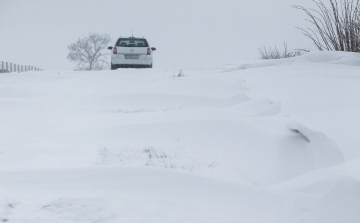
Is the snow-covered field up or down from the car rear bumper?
down

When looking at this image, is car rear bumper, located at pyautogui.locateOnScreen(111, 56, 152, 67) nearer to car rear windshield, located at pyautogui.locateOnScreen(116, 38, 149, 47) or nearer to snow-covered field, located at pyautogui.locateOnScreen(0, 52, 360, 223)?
car rear windshield, located at pyautogui.locateOnScreen(116, 38, 149, 47)

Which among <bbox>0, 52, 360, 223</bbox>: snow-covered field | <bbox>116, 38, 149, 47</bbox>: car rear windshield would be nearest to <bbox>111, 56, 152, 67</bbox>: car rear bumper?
<bbox>116, 38, 149, 47</bbox>: car rear windshield

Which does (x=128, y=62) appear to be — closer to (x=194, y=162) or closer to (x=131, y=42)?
(x=131, y=42)

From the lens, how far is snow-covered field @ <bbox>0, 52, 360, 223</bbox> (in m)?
1.42

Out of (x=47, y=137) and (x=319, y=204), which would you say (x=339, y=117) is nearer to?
(x=319, y=204)

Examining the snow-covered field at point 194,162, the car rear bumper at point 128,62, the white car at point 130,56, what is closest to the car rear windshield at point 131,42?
the white car at point 130,56

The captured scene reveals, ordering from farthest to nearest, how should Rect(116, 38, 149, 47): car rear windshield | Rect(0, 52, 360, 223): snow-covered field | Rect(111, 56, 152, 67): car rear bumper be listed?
Rect(116, 38, 149, 47): car rear windshield → Rect(111, 56, 152, 67): car rear bumper → Rect(0, 52, 360, 223): snow-covered field

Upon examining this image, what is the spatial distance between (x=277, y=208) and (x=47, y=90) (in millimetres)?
4751

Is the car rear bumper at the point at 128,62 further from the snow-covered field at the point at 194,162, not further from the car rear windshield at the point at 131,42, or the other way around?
the snow-covered field at the point at 194,162

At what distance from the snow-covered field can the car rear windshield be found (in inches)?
346

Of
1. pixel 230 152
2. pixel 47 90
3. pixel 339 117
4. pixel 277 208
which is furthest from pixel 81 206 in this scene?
pixel 47 90

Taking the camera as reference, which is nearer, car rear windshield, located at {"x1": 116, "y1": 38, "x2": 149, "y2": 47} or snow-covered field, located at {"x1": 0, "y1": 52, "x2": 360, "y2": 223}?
snow-covered field, located at {"x1": 0, "y1": 52, "x2": 360, "y2": 223}

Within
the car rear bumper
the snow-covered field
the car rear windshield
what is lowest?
the snow-covered field

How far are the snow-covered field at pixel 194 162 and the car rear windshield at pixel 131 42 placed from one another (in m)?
8.79
